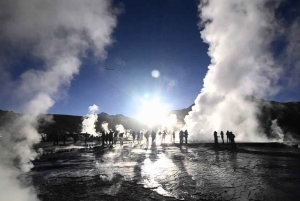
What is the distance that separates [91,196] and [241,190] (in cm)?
519

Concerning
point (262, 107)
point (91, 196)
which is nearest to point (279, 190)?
point (91, 196)

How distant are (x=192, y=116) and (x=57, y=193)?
4082cm

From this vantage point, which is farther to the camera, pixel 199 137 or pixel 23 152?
pixel 199 137

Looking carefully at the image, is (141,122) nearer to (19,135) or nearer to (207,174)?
(19,135)

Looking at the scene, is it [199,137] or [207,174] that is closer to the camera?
[207,174]

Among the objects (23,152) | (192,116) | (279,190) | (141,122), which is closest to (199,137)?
(192,116)

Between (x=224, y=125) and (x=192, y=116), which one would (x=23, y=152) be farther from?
(x=224, y=125)

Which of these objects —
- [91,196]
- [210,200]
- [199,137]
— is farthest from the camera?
[199,137]

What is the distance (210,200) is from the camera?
255 inches

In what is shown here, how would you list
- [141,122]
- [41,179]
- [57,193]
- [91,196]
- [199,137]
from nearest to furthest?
[91,196] < [57,193] < [41,179] < [199,137] < [141,122]

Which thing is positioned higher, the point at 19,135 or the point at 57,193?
the point at 19,135

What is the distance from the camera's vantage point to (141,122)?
462ft

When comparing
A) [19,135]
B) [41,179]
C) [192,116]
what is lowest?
[41,179]

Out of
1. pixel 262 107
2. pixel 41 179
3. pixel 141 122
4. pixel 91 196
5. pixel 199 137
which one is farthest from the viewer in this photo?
pixel 141 122
